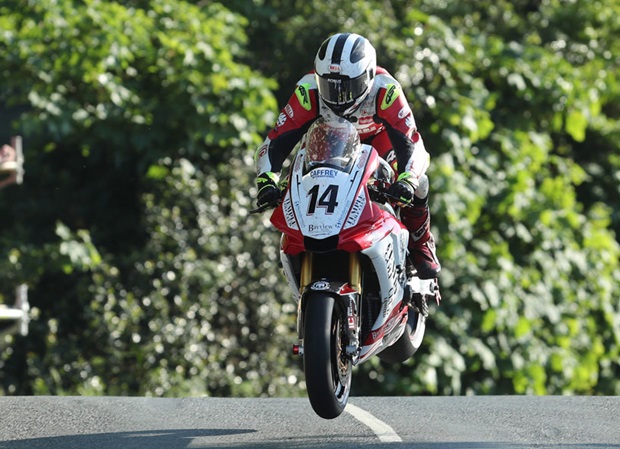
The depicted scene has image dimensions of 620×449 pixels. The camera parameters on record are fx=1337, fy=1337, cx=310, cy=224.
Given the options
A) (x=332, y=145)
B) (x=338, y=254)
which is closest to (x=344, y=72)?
(x=332, y=145)

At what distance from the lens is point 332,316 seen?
673 centimetres

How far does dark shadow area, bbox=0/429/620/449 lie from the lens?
21.7ft

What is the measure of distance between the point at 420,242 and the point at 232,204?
458 centimetres

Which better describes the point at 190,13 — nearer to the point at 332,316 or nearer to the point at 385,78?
the point at 385,78

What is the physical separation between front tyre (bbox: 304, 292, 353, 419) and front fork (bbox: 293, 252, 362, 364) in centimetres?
5

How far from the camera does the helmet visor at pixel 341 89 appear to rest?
23.1 ft

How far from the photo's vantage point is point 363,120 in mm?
7777

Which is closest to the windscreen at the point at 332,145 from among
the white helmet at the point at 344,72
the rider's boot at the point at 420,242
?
the white helmet at the point at 344,72

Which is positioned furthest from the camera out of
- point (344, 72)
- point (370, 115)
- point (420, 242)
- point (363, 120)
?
point (420, 242)

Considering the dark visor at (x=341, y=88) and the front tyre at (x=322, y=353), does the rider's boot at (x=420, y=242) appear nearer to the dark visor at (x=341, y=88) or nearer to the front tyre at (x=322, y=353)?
the dark visor at (x=341, y=88)

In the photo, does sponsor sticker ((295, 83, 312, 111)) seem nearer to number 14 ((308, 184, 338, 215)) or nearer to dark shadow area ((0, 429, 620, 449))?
number 14 ((308, 184, 338, 215))

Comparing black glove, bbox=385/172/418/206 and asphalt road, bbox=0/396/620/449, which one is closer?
asphalt road, bbox=0/396/620/449

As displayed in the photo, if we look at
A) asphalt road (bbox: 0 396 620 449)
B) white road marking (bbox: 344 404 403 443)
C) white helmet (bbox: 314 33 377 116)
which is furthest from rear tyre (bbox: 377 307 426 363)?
white helmet (bbox: 314 33 377 116)

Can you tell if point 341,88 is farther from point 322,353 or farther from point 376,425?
point 376,425
